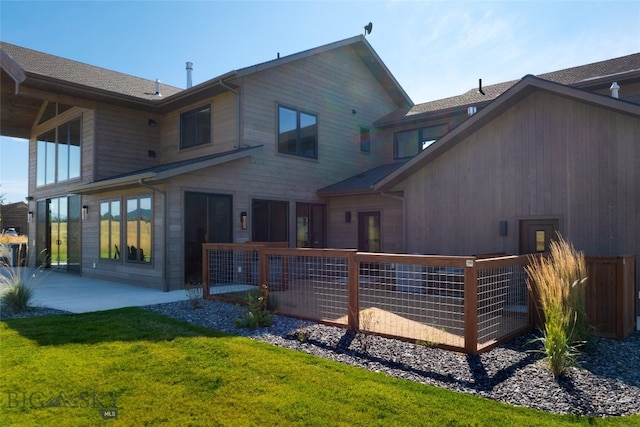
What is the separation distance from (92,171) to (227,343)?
31.7ft

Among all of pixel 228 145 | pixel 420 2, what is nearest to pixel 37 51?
pixel 228 145

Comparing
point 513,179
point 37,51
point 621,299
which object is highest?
point 37,51

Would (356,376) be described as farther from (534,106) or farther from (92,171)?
(92,171)

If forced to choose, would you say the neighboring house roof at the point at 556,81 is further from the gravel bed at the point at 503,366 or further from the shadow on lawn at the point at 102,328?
the shadow on lawn at the point at 102,328

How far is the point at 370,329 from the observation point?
5684 millimetres

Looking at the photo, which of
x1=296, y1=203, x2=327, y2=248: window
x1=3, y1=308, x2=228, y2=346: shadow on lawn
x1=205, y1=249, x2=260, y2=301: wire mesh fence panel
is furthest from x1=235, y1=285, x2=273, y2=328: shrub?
x1=296, y1=203, x2=327, y2=248: window

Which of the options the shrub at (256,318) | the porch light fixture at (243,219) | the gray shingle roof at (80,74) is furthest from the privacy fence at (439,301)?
the gray shingle roof at (80,74)

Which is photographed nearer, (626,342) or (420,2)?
(626,342)

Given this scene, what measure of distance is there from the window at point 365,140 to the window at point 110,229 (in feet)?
28.3

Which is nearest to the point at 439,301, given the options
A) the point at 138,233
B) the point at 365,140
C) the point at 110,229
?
the point at 138,233

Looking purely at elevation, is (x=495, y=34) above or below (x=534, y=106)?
above

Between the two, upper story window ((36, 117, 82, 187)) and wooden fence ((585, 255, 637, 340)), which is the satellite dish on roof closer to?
upper story window ((36, 117, 82, 187))

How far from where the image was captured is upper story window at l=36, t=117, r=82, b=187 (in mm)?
13422

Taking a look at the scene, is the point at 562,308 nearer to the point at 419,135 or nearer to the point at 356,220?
the point at 356,220
